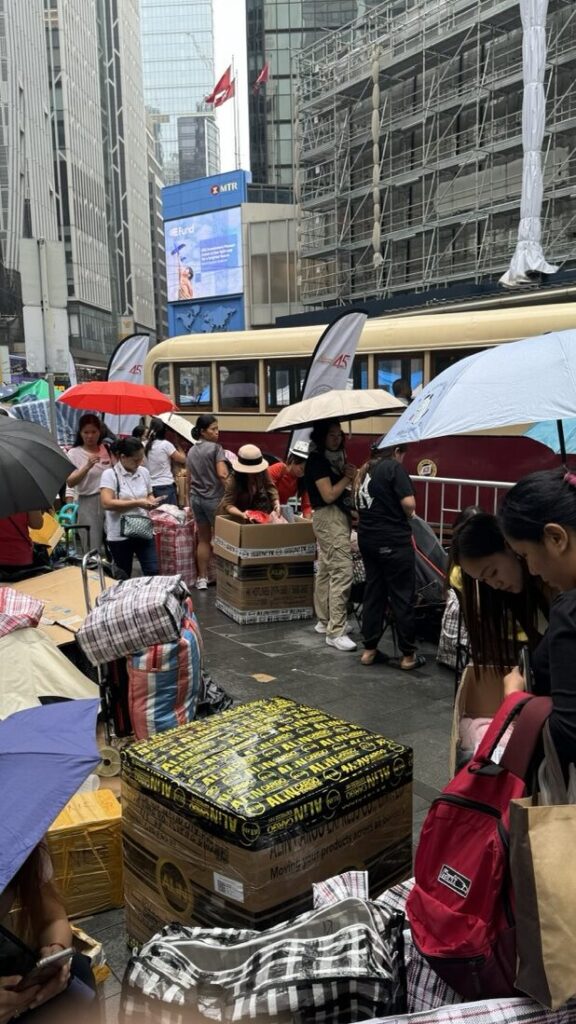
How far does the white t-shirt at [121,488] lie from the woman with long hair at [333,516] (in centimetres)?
156

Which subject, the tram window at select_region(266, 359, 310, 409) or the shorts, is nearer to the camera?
the shorts

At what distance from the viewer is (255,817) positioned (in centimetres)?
232

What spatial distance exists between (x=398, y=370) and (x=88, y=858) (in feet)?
32.1

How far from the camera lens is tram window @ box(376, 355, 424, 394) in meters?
11.7

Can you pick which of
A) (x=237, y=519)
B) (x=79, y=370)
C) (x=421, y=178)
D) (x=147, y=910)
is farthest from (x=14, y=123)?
(x=147, y=910)

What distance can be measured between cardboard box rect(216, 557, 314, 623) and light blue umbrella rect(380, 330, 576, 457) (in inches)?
178

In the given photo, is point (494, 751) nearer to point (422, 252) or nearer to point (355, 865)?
point (355, 865)

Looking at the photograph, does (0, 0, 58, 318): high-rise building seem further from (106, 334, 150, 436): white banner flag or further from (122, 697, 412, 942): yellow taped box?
(122, 697, 412, 942): yellow taped box

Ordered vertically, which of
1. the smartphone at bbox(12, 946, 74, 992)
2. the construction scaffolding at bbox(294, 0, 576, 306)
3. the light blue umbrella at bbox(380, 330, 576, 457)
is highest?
the construction scaffolding at bbox(294, 0, 576, 306)

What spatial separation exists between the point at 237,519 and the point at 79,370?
6291 cm

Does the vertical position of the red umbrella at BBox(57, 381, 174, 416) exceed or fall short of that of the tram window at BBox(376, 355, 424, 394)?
it falls short

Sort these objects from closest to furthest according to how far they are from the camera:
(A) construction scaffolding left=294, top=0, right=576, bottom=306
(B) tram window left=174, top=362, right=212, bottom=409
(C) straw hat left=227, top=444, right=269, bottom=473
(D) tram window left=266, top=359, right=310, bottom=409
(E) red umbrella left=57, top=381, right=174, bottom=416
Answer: (C) straw hat left=227, top=444, right=269, bottom=473
(E) red umbrella left=57, top=381, right=174, bottom=416
(D) tram window left=266, top=359, right=310, bottom=409
(B) tram window left=174, top=362, right=212, bottom=409
(A) construction scaffolding left=294, top=0, right=576, bottom=306

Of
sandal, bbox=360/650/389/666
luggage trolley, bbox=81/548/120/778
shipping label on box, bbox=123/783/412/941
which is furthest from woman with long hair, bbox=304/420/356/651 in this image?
shipping label on box, bbox=123/783/412/941

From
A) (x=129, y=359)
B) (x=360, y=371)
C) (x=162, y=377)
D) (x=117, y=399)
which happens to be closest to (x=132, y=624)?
(x=117, y=399)
